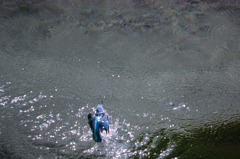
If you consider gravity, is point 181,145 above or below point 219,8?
below

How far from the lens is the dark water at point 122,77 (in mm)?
3244

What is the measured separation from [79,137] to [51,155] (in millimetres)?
434

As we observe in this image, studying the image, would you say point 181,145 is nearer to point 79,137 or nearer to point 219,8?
point 79,137

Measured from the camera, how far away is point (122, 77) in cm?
429

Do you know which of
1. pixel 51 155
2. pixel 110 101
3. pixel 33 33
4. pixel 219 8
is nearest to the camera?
pixel 51 155

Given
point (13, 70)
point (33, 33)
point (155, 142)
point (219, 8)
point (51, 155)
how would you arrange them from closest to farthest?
1. point (51, 155)
2. point (155, 142)
3. point (13, 70)
4. point (33, 33)
5. point (219, 8)

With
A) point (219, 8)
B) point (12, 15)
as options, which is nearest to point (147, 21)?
point (219, 8)

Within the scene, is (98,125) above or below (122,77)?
below

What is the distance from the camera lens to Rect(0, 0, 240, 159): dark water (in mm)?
3244

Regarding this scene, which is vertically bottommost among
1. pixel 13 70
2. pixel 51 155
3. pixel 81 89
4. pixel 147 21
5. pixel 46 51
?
pixel 51 155

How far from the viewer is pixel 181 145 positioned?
327cm

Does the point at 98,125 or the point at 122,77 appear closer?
the point at 98,125

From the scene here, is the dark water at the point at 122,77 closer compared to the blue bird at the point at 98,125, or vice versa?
the blue bird at the point at 98,125

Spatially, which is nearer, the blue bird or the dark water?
the blue bird
